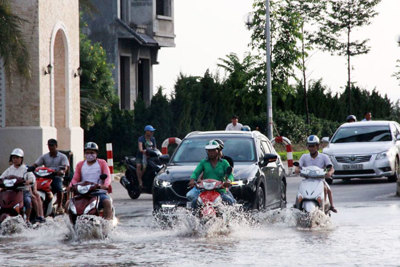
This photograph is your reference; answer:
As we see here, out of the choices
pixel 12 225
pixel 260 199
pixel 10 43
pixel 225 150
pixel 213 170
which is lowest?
pixel 12 225

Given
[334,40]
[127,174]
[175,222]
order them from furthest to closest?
[334,40]
[127,174]
[175,222]

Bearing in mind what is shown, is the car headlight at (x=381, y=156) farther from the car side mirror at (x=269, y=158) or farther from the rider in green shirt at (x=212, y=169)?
the rider in green shirt at (x=212, y=169)

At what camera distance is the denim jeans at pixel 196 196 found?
14.8 meters

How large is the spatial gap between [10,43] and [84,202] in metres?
12.8

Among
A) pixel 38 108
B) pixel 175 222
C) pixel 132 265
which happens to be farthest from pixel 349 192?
pixel 132 265

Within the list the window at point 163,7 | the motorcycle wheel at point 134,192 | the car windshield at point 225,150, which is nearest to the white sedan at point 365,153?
the motorcycle wheel at point 134,192

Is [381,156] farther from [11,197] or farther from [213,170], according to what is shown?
[11,197]

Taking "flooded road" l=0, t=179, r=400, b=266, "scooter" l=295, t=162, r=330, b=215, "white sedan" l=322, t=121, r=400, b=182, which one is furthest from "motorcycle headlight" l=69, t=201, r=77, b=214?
"white sedan" l=322, t=121, r=400, b=182

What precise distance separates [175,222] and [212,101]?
26.3 m

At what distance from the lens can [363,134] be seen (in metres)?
28.5

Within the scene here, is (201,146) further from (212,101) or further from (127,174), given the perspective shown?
(212,101)

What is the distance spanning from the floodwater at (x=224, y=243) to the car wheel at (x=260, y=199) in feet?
0.54

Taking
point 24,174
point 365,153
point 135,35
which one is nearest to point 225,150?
point 24,174

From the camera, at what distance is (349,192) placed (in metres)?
24.0
